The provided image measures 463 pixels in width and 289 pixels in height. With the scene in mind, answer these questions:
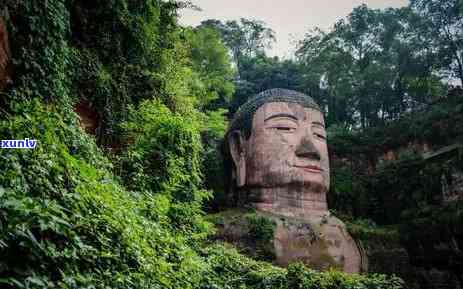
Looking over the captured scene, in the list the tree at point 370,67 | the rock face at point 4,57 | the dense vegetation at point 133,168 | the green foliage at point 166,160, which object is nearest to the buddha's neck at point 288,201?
the dense vegetation at point 133,168

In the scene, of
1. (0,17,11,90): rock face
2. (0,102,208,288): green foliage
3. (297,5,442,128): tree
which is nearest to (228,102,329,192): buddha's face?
(0,102,208,288): green foliage

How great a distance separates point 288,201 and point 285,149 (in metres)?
1.30

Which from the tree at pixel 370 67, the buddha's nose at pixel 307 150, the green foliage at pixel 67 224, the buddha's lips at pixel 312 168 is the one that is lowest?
the green foliage at pixel 67 224

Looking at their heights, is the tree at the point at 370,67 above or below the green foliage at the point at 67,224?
above

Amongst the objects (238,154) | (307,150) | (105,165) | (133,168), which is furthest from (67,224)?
(238,154)

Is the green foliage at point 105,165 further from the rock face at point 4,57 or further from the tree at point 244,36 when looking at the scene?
the tree at point 244,36

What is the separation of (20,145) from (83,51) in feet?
11.2

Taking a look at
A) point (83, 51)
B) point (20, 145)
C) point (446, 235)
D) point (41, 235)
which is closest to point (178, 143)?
point (83, 51)

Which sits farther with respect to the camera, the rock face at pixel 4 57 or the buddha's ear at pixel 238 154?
the buddha's ear at pixel 238 154

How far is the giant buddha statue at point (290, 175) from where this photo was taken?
35.2 feet

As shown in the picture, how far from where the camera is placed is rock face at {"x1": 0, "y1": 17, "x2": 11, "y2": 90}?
4.74 m

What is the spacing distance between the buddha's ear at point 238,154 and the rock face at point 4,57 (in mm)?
7833

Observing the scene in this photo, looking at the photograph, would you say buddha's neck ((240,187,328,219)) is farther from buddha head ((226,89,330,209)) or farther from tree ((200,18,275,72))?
tree ((200,18,275,72))

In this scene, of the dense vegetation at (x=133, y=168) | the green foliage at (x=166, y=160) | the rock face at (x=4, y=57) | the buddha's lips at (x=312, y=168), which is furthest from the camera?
the buddha's lips at (x=312, y=168)
